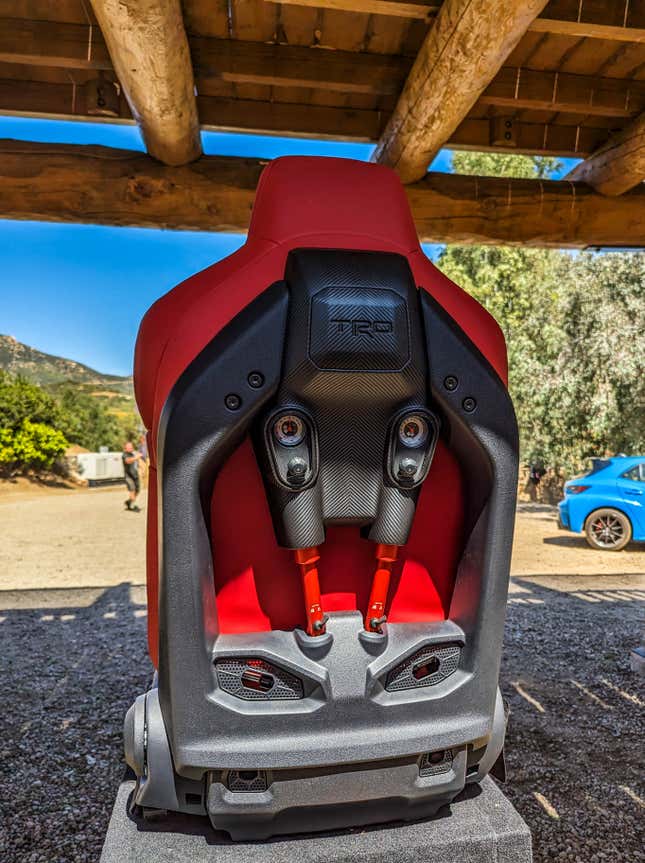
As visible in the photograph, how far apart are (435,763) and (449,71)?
2.22 meters

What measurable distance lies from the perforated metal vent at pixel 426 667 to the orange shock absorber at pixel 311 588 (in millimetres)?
203

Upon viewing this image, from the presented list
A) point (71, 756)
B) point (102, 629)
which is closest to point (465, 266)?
point (102, 629)

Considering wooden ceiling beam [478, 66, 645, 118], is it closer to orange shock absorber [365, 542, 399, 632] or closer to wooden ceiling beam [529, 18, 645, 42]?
wooden ceiling beam [529, 18, 645, 42]

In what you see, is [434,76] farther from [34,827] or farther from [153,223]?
[34,827]

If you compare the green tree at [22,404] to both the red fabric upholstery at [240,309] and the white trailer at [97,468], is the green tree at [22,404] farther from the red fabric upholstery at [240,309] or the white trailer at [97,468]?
the red fabric upholstery at [240,309]

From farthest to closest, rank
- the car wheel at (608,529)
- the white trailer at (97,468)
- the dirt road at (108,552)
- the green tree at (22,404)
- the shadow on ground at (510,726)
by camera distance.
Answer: the white trailer at (97,468) → the green tree at (22,404) → the car wheel at (608,529) → the dirt road at (108,552) → the shadow on ground at (510,726)

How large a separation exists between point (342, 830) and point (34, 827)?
4.81 feet

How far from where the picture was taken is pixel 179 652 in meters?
1.35

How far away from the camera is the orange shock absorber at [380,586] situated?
4.79ft

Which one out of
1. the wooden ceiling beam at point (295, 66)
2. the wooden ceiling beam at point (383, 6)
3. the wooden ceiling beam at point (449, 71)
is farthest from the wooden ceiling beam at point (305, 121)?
the wooden ceiling beam at point (383, 6)

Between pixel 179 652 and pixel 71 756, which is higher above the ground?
pixel 179 652

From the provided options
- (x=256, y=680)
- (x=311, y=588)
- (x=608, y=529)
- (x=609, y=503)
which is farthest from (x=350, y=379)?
(x=608, y=529)

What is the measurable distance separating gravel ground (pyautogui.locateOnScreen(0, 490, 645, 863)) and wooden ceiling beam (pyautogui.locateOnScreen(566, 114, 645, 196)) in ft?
9.01

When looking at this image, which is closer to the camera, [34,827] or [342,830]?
[342,830]
